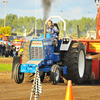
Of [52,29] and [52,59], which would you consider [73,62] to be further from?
[52,29]

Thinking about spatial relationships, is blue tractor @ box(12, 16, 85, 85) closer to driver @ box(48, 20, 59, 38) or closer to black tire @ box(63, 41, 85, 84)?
black tire @ box(63, 41, 85, 84)

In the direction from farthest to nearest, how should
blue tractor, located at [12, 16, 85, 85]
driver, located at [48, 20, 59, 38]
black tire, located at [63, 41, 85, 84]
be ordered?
driver, located at [48, 20, 59, 38] → black tire, located at [63, 41, 85, 84] → blue tractor, located at [12, 16, 85, 85]

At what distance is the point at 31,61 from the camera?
749cm

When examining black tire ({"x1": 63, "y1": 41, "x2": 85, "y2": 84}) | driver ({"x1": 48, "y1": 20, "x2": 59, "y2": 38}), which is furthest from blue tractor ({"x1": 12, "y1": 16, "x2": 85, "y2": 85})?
driver ({"x1": 48, "y1": 20, "x2": 59, "y2": 38})

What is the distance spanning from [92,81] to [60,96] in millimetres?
3015

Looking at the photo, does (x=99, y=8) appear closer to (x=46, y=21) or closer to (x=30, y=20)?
(x=46, y=21)

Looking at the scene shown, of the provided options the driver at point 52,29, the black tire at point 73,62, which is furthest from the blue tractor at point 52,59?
the driver at point 52,29

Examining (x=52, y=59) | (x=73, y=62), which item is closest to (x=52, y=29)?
(x=52, y=59)

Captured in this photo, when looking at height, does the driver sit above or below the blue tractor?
above

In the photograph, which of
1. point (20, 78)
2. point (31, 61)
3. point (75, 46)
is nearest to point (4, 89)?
point (20, 78)

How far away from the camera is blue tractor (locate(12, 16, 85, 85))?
721 centimetres

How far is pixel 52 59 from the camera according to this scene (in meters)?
8.16

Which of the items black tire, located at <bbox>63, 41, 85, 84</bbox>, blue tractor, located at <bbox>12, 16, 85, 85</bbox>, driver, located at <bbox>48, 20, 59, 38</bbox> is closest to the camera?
blue tractor, located at <bbox>12, 16, 85, 85</bbox>

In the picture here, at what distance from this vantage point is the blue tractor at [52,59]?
721 centimetres
